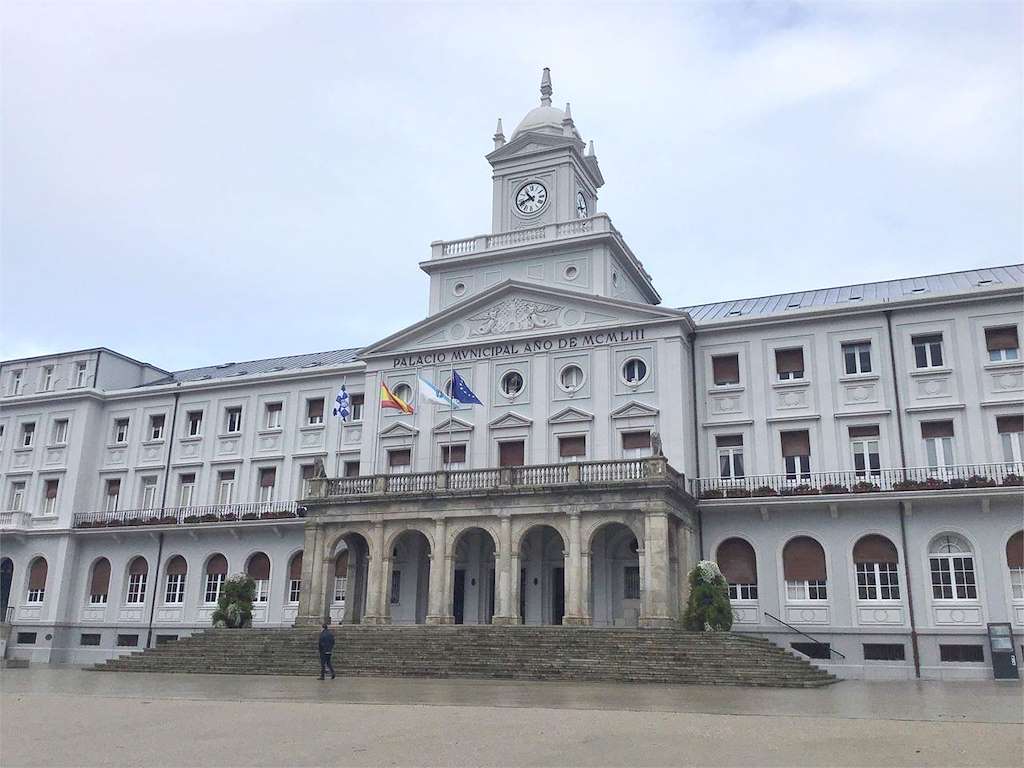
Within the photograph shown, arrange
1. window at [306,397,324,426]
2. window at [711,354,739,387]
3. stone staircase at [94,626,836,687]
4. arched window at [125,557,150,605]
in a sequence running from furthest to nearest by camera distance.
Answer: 1. arched window at [125,557,150,605]
2. window at [306,397,324,426]
3. window at [711,354,739,387]
4. stone staircase at [94,626,836,687]

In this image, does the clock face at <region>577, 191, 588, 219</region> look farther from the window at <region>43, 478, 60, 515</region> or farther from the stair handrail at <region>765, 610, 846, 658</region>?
the window at <region>43, 478, 60, 515</region>

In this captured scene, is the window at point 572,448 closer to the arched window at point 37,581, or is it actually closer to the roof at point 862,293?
the roof at point 862,293

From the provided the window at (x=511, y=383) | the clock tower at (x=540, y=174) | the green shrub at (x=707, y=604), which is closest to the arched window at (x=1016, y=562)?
the green shrub at (x=707, y=604)

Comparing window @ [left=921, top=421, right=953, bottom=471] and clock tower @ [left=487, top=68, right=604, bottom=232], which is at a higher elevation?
clock tower @ [left=487, top=68, right=604, bottom=232]

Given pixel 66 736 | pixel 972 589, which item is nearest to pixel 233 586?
pixel 66 736

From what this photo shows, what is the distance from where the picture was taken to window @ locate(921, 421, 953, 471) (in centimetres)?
3027

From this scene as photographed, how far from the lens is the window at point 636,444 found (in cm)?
3262

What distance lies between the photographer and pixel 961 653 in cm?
2795

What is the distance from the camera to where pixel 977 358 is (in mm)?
30484

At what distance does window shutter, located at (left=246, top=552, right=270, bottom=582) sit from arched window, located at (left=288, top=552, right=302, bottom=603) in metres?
1.17

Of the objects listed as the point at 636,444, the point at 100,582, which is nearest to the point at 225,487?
the point at 100,582

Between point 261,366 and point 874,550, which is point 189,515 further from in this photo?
point 874,550

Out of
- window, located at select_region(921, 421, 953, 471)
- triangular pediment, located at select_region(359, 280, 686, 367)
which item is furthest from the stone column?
window, located at select_region(921, 421, 953, 471)

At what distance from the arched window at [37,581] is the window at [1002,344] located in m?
40.4
